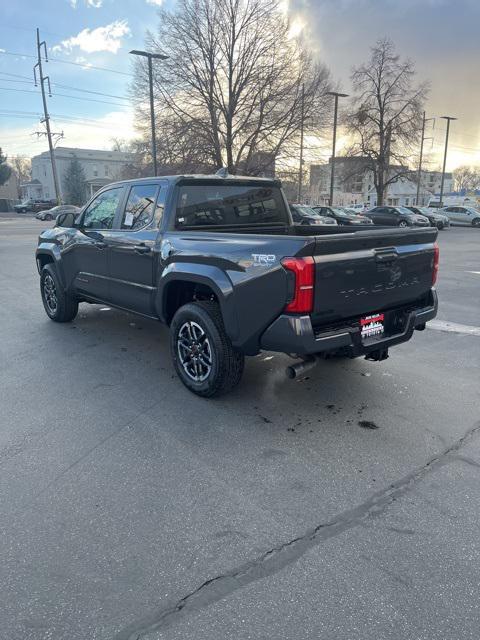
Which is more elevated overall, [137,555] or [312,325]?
[312,325]

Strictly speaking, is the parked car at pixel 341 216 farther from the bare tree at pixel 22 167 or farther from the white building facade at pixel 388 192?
the bare tree at pixel 22 167

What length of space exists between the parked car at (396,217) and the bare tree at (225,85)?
26.3 ft

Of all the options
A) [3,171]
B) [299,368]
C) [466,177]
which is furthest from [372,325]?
[466,177]

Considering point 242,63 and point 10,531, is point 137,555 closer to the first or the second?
point 10,531

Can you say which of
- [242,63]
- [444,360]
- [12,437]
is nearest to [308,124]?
[242,63]

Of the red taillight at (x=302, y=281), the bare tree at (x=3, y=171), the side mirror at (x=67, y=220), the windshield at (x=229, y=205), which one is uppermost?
the bare tree at (x=3, y=171)

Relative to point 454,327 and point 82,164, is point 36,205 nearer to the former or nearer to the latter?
point 82,164

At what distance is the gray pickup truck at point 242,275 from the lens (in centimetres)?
339

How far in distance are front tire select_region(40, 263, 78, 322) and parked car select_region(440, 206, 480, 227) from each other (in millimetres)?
A: 39376

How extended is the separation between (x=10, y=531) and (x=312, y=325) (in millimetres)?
2263

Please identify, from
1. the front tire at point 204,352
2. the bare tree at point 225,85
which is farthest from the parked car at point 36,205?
the front tire at point 204,352

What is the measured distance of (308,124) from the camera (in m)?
31.5

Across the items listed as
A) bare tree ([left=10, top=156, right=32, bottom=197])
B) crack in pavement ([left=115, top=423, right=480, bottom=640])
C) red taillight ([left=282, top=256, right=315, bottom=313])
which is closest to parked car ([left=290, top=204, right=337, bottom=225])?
red taillight ([left=282, top=256, right=315, bottom=313])

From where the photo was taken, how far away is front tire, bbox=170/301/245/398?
157 inches
